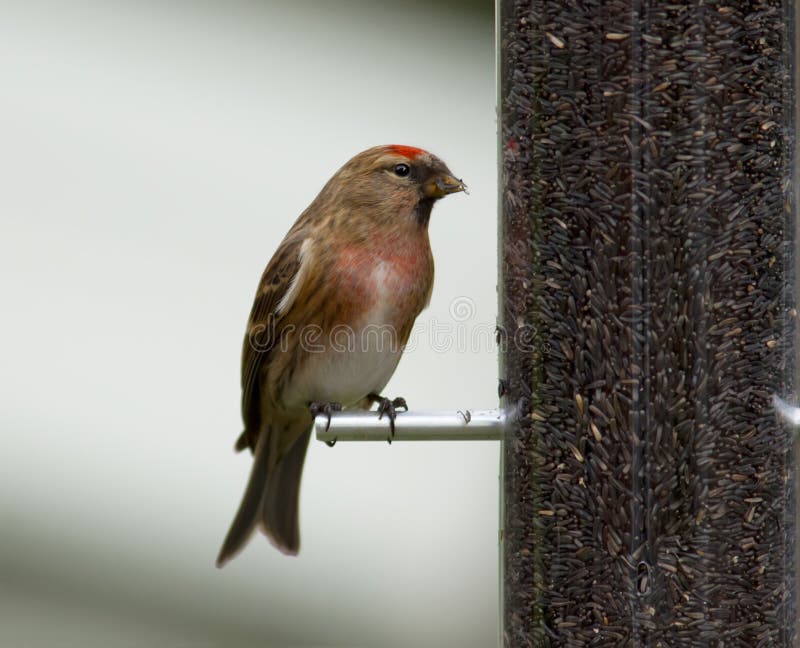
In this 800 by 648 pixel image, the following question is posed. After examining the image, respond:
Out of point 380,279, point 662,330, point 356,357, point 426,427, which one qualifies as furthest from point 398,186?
point 662,330

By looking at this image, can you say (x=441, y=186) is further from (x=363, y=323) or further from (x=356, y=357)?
(x=356, y=357)

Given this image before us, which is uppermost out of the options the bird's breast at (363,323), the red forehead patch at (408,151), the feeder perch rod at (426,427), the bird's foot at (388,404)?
the red forehead patch at (408,151)

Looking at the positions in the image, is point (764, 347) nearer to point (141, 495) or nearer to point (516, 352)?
point (516, 352)

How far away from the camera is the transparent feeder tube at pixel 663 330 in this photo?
2445 mm

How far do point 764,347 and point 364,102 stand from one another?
5.85 metres

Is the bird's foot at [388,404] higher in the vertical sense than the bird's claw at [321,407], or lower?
higher

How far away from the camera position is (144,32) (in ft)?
27.8

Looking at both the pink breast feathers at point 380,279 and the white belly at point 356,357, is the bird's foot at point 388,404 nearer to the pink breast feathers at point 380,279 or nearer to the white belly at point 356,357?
the white belly at point 356,357

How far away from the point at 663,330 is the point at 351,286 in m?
1.36

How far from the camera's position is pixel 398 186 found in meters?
3.71

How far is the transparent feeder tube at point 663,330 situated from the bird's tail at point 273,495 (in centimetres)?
183

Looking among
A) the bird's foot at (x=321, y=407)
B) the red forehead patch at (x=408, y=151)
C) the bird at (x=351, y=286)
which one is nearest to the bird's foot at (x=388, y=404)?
the bird at (x=351, y=286)

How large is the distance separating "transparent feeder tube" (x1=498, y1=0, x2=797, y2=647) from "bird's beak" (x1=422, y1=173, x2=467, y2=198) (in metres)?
1.00

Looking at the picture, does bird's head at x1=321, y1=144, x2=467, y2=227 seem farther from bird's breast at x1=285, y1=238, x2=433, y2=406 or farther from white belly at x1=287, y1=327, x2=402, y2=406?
white belly at x1=287, y1=327, x2=402, y2=406
